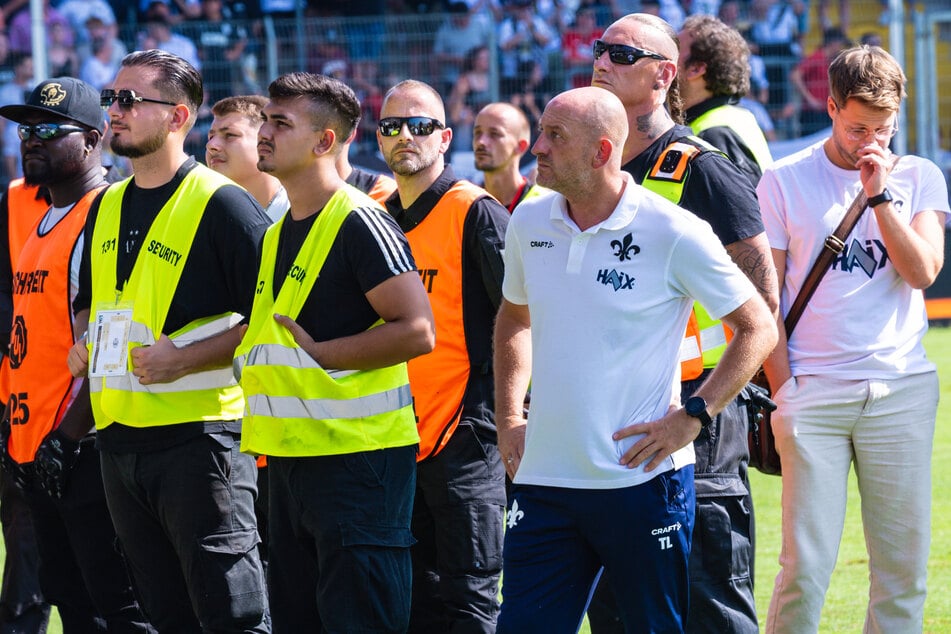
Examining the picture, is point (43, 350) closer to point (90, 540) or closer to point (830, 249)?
point (90, 540)

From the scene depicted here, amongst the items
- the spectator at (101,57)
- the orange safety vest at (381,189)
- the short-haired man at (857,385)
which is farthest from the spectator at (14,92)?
the short-haired man at (857,385)

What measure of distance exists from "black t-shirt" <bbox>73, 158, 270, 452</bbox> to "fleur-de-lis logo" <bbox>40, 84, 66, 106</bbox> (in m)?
0.99

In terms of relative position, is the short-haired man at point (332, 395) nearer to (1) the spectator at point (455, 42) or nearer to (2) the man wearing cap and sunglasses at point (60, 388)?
(2) the man wearing cap and sunglasses at point (60, 388)

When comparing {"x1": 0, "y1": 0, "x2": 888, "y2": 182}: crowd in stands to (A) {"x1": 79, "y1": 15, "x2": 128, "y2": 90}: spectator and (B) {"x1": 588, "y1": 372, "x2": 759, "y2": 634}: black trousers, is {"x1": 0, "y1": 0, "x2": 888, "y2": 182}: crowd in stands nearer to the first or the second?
(A) {"x1": 79, "y1": 15, "x2": 128, "y2": 90}: spectator

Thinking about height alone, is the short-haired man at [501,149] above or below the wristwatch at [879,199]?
above

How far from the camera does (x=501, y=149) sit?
7812mm

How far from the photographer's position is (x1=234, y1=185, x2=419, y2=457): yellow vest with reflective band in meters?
4.23

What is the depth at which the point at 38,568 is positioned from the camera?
5699mm

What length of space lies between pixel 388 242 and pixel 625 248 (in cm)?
87

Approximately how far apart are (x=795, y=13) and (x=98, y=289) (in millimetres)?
13407

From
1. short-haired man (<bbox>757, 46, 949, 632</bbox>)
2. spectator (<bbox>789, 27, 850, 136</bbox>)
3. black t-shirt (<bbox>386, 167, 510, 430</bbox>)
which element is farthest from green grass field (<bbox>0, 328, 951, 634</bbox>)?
spectator (<bbox>789, 27, 850, 136</bbox>)

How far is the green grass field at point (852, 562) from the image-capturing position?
19.7 ft

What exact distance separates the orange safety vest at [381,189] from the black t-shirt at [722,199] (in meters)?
1.89

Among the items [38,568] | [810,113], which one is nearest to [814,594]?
[38,568]
